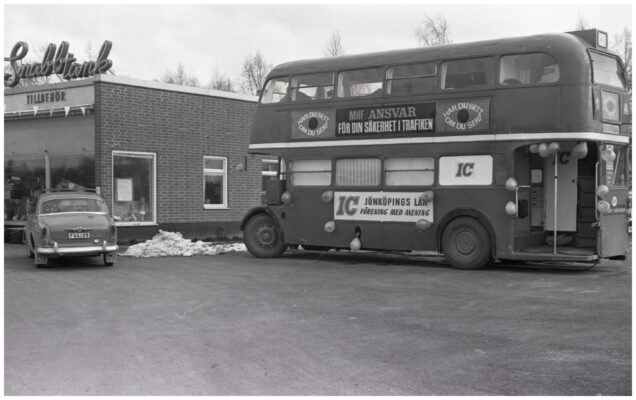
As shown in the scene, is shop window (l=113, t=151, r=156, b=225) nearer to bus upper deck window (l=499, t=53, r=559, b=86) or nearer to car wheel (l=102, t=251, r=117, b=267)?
car wheel (l=102, t=251, r=117, b=267)

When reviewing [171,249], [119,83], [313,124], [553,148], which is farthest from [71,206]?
[553,148]

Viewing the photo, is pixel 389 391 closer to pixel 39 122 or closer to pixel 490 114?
pixel 490 114

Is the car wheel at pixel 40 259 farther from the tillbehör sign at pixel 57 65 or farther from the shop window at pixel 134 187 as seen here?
the tillbehör sign at pixel 57 65

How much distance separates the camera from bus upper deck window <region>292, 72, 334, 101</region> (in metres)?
16.8

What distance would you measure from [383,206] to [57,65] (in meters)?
11.5

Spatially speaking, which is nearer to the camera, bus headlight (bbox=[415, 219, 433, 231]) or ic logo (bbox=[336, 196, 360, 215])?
bus headlight (bbox=[415, 219, 433, 231])

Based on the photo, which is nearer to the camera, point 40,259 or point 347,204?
point 40,259

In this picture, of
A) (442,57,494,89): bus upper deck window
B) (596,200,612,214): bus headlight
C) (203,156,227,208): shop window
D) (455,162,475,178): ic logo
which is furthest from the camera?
(203,156,227,208): shop window

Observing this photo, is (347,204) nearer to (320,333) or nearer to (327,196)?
(327,196)

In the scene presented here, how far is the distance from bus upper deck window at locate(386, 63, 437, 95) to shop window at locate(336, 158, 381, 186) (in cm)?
152

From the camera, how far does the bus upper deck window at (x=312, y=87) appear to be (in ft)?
55.2

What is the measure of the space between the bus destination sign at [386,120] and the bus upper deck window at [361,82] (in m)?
0.35

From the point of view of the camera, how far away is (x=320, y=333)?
8.52 meters

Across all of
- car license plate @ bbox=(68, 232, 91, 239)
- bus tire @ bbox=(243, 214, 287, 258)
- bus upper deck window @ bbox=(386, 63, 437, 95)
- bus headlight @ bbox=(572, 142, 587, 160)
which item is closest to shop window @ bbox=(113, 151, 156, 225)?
bus tire @ bbox=(243, 214, 287, 258)
